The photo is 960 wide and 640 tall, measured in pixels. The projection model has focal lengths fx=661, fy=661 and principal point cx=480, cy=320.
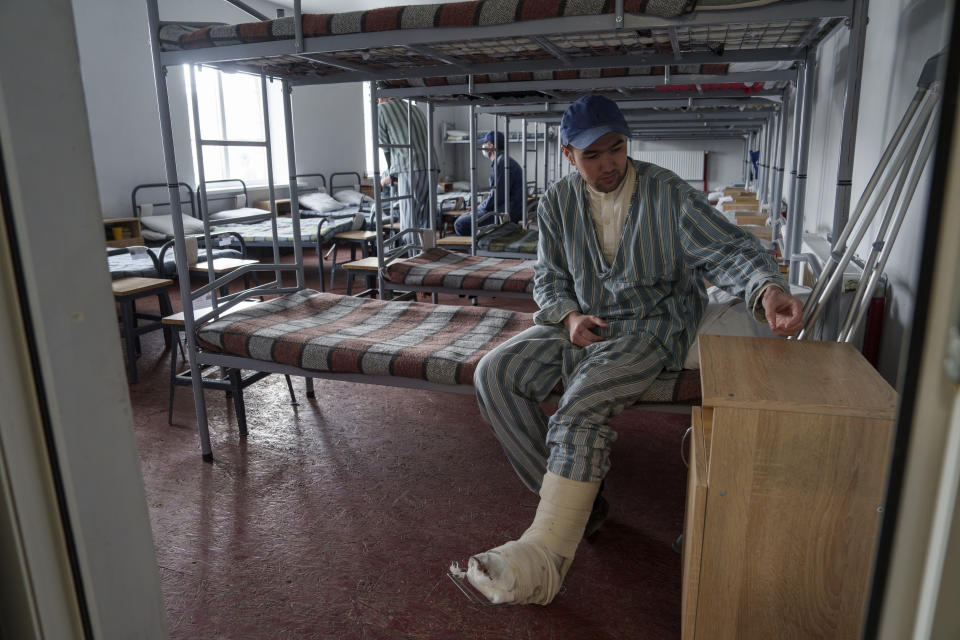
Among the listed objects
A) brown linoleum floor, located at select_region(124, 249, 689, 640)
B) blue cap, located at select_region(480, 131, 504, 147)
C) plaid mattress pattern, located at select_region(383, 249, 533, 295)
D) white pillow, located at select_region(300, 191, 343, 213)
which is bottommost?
brown linoleum floor, located at select_region(124, 249, 689, 640)

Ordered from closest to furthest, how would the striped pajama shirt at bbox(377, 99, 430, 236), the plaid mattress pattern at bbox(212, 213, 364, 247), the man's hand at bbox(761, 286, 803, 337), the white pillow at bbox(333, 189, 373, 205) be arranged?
the man's hand at bbox(761, 286, 803, 337)
the striped pajama shirt at bbox(377, 99, 430, 236)
the plaid mattress pattern at bbox(212, 213, 364, 247)
the white pillow at bbox(333, 189, 373, 205)

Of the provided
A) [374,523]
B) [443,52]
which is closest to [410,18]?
[443,52]

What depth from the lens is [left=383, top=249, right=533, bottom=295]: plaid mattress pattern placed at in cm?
427

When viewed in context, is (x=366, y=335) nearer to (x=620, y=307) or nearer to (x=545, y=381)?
(x=545, y=381)

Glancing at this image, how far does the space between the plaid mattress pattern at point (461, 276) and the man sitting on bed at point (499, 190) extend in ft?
7.42

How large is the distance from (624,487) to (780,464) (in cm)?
131

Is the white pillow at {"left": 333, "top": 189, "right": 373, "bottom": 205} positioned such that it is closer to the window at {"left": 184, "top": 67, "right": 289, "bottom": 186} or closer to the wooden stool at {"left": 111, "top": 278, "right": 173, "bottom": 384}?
the window at {"left": 184, "top": 67, "right": 289, "bottom": 186}

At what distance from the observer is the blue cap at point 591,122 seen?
6.93 feet

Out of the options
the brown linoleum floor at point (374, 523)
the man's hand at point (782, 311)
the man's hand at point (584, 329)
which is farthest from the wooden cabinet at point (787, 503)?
the man's hand at point (584, 329)

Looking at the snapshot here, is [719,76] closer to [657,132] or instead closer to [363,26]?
[363,26]

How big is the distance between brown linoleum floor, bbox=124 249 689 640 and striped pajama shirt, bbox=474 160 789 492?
39 cm

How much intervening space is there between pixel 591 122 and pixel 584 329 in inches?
26.8

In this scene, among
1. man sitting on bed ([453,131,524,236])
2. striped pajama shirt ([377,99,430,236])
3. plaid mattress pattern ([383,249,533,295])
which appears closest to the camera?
plaid mattress pattern ([383,249,533,295])

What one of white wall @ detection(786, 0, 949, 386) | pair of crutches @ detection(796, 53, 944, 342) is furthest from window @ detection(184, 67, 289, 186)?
pair of crutches @ detection(796, 53, 944, 342)
